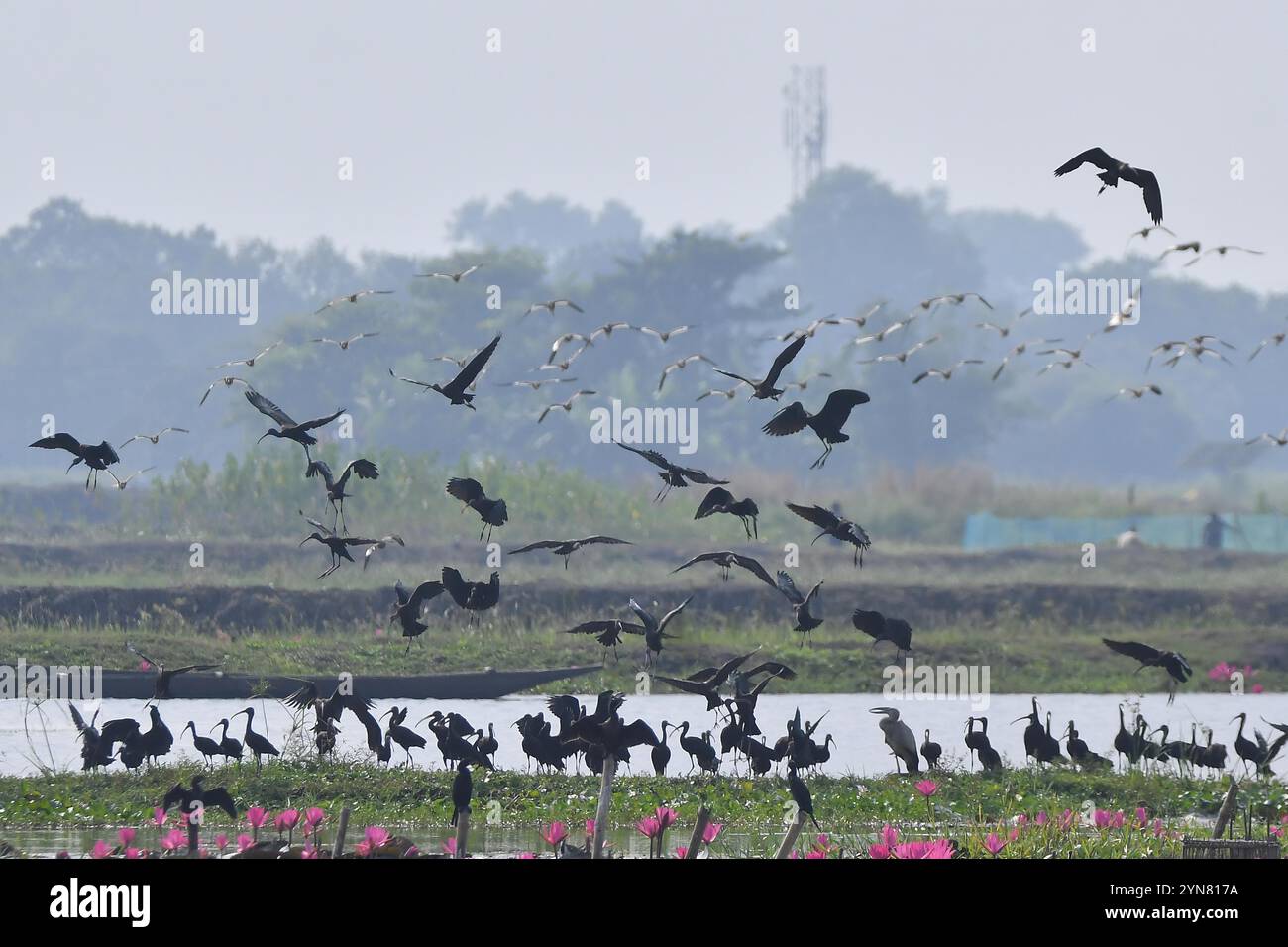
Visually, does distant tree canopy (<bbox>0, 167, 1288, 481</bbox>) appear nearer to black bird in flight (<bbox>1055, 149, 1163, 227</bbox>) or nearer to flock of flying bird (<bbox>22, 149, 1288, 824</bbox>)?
flock of flying bird (<bbox>22, 149, 1288, 824</bbox>)

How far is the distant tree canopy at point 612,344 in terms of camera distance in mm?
73438

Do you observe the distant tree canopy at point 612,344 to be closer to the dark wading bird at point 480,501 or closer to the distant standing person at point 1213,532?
the distant standing person at point 1213,532

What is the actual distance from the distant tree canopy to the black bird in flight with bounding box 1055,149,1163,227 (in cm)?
3835

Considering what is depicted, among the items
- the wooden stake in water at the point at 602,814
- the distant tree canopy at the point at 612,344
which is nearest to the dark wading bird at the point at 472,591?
the wooden stake in water at the point at 602,814

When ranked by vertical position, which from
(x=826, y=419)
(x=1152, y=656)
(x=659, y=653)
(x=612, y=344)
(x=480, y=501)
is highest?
(x=612, y=344)

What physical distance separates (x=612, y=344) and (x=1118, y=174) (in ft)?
207

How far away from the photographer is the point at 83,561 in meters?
38.7

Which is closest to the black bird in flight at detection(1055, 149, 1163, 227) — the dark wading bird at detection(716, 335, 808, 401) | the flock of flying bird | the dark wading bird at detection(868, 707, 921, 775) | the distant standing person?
the flock of flying bird

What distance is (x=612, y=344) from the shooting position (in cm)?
7388

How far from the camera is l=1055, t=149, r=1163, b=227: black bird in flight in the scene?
1070 centimetres

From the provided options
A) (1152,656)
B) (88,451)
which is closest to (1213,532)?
(1152,656)

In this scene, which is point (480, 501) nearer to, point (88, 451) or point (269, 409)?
point (269, 409)
